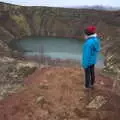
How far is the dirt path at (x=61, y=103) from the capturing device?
7.83 metres

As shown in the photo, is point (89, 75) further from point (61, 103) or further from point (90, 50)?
point (61, 103)

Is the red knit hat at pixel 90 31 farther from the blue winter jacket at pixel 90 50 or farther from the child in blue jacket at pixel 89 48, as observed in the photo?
the blue winter jacket at pixel 90 50

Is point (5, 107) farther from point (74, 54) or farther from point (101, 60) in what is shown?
point (74, 54)

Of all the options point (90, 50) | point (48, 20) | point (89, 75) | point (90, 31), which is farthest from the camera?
point (48, 20)

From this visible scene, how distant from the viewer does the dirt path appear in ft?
25.7

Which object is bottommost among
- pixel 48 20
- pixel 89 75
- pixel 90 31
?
pixel 48 20

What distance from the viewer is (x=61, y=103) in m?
8.41

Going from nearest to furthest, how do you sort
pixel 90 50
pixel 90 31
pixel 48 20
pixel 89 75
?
pixel 90 31
pixel 90 50
pixel 89 75
pixel 48 20

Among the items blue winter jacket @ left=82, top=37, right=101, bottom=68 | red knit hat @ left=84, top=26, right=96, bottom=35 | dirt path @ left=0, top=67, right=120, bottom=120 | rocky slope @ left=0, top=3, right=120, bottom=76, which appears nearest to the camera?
dirt path @ left=0, top=67, right=120, bottom=120

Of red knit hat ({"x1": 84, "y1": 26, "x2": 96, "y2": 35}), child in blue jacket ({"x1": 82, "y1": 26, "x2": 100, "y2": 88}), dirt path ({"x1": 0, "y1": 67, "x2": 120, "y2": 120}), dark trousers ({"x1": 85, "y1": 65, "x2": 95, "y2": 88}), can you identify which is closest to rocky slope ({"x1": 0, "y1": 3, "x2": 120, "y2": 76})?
dirt path ({"x1": 0, "y1": 67, "x2": 120, "y2": 120})

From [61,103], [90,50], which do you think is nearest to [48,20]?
[90,50]

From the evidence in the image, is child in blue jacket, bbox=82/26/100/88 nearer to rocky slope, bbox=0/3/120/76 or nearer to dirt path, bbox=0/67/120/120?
dirt path, bbox=0/67/120/120

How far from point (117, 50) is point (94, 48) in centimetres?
2144

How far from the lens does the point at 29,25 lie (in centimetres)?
5053
